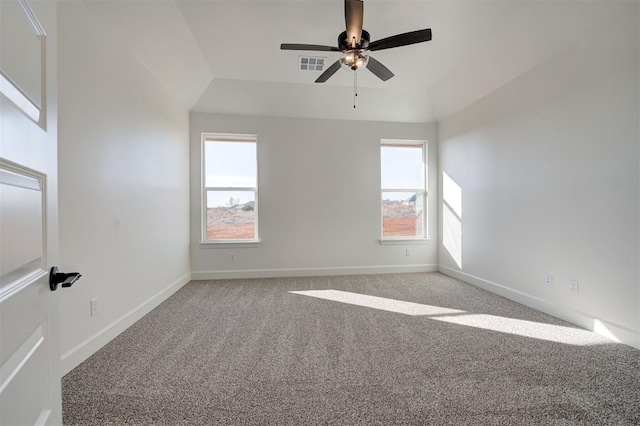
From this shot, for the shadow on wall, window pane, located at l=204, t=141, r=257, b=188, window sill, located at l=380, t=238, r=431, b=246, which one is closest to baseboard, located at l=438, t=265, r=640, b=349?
the shadow on wall

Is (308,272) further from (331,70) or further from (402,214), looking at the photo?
(331,70)

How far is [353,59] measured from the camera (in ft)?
7.80

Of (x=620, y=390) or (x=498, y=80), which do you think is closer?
(x=620, y=390)


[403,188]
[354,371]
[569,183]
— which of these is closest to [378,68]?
[569,183]

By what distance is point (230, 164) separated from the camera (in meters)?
4.38

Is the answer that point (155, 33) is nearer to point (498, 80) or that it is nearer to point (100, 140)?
point (100, 140)

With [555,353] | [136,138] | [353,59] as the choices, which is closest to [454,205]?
[555,353]

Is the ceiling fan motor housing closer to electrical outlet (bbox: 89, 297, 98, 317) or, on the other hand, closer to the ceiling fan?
the ceiling fan

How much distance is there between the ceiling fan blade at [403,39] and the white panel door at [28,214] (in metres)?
2.03

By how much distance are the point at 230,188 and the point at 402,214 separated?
2.94 m

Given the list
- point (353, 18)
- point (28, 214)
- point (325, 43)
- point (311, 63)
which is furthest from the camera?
point (311, 63)

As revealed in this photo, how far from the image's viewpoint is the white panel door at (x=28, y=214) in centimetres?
57

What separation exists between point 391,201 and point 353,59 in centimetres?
278

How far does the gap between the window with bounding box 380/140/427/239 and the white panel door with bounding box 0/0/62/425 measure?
→ 169 inches
